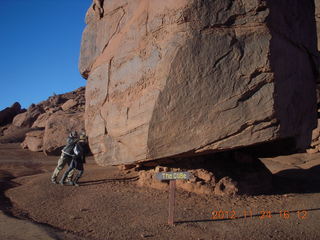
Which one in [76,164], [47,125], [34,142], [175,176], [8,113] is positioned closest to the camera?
[175,176]

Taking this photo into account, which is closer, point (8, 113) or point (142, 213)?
point (142, 213)

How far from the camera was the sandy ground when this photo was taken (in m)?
4.36

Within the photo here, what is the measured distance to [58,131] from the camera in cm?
1481

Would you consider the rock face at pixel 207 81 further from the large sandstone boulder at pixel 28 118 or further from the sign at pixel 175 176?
the large sandstone boulder at pixel 28 118

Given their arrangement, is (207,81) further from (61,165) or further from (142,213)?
(61,165)

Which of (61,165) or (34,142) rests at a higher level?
(34,142)

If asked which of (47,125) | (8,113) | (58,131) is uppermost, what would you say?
(8,113)

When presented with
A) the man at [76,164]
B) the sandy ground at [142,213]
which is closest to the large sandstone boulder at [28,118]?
the sandy ground at [142,213]

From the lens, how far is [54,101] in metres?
31.4

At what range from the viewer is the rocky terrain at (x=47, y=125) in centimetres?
1470

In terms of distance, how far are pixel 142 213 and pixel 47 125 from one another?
11483mm

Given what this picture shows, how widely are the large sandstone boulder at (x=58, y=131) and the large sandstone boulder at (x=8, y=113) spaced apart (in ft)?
57.8
